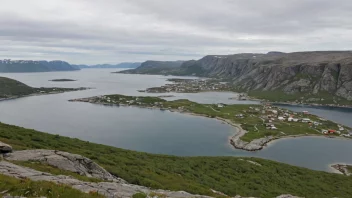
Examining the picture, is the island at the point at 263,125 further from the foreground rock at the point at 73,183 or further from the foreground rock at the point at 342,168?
the foreground rock at the point at 73,183

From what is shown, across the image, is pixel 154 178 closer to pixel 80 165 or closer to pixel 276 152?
pixel 80 165

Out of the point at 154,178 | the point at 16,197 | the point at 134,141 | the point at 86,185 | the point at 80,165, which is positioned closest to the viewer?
the point at 16,197

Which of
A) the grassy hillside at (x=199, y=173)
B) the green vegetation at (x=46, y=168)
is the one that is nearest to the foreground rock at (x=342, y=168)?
the grassy hillside at (x=199, y=173)

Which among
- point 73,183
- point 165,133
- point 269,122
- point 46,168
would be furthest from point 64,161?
point 269,122

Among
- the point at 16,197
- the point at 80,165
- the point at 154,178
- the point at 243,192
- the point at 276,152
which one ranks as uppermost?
the point at 16,197

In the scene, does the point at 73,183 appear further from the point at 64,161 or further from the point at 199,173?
the point at 199,173

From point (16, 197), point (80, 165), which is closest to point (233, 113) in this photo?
point (80, 165)

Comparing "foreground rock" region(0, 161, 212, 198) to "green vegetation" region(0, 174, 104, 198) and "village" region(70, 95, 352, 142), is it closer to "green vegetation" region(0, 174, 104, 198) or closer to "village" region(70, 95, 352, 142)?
"green vegetation" region(0, 174, 104, 198)
